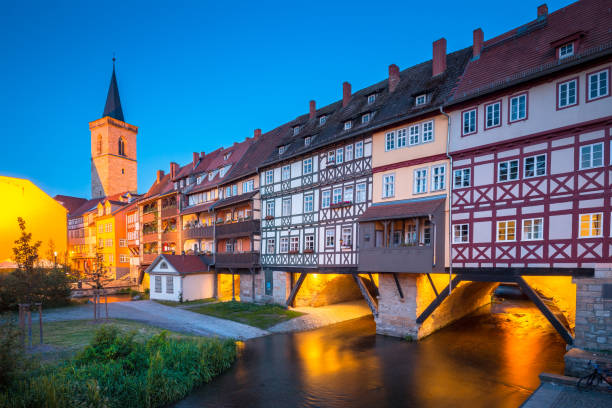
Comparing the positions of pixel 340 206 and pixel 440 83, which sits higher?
pixel 440 83

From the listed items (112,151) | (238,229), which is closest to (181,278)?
(238,229)

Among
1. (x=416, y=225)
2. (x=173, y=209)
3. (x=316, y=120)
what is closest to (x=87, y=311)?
(x=173, y=209)

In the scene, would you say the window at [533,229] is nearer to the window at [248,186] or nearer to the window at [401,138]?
the window at [401,138]

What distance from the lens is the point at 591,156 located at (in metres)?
12.4

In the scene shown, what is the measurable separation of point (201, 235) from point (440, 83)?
899 inches

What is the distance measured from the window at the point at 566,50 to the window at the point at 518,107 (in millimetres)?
1872

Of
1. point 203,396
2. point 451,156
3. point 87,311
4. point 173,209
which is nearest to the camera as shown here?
point 203,396

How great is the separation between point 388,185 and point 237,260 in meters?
14.2

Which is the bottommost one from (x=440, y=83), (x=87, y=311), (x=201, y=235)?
(x=87, y=311)

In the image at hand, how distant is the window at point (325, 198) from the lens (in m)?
21.8

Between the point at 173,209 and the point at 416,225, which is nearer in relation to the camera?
the point at 416,225

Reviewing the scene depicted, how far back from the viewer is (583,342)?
1223 cm

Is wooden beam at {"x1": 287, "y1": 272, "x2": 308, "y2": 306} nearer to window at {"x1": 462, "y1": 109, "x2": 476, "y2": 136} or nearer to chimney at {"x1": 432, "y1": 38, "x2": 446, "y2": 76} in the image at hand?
window at {"x1": 462, "y1": 109, "x2": 476, "y2": 136}

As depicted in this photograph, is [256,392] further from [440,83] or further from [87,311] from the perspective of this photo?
[87,311]
